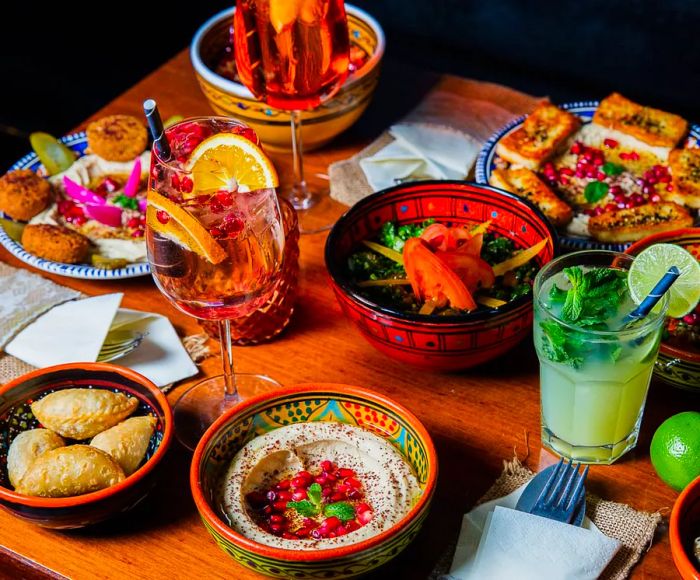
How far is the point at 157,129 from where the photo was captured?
1294mm

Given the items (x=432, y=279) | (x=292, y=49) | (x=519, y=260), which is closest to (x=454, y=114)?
(x=292, y=49)

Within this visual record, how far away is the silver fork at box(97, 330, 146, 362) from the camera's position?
5.39 ft

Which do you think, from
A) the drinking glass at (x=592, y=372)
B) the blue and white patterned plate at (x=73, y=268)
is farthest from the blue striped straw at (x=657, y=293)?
the blue and white patterned plate at (x=73, y=268)

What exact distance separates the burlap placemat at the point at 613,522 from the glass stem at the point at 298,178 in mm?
827

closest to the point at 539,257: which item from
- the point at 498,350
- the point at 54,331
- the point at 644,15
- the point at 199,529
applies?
the point at 498,350

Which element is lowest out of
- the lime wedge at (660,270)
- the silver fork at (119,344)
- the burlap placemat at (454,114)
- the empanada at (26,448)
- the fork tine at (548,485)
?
the silver fork at (119,344)

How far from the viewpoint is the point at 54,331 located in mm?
1673

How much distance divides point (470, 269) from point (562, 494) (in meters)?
0.40

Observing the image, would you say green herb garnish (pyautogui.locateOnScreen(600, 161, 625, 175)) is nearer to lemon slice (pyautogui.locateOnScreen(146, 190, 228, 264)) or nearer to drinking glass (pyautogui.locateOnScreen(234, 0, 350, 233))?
drinking glass (pyautogui.locateOnScreen(234, 0, 350, 233))

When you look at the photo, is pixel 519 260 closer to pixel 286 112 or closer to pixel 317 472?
pixel 317 472

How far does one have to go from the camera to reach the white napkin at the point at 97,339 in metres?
1.62

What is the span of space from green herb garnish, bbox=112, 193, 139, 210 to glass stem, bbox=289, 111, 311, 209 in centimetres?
33

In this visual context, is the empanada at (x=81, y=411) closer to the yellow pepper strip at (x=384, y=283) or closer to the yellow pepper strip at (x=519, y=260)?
the yellow pepper strip at (x=384, y=283)

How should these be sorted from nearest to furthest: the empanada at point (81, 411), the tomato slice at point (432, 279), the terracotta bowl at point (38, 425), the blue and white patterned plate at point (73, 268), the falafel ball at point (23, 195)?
1. the terracotta bowl at point (38, 425)
2. the empanada at point (81, 411)
3. the tomato slice at point (432, 279)
4. the blue and white patterned plate at point (73, 268)
5. the falafel ball at point (23, 195)
